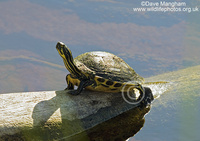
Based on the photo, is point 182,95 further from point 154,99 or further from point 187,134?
point 187,134

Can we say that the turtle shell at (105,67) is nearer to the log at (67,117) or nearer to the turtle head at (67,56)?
the turtle head at (67,56)

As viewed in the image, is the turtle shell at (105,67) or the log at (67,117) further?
the turtle shell at (105,67)

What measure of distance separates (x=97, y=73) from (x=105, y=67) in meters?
0.21

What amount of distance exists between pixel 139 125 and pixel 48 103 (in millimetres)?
1439

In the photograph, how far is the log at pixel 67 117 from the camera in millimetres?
3998

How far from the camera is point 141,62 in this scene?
27.8 ft

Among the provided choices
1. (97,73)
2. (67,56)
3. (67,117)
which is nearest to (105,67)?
(97,73)

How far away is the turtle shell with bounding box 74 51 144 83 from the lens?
4.59 metres

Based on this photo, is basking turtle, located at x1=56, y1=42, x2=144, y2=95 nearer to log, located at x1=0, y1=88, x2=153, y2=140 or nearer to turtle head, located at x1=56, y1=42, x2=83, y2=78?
turtle head, located at x1=56, y1=42, x2=83, y2=78

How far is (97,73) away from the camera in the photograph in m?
4.57

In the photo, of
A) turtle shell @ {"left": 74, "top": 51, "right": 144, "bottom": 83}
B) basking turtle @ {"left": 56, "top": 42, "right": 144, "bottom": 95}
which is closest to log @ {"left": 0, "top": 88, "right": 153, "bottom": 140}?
basking turtle @ {"left": 56, "top": 42, "right": 144, "bottom": 95}

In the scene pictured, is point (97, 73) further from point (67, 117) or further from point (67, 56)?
point (67, 117)

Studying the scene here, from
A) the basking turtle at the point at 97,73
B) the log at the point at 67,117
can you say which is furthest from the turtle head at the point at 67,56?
the log at the point at 67,117

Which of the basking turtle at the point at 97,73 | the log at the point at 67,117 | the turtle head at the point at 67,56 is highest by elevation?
the turtle head at the point at 67,56
